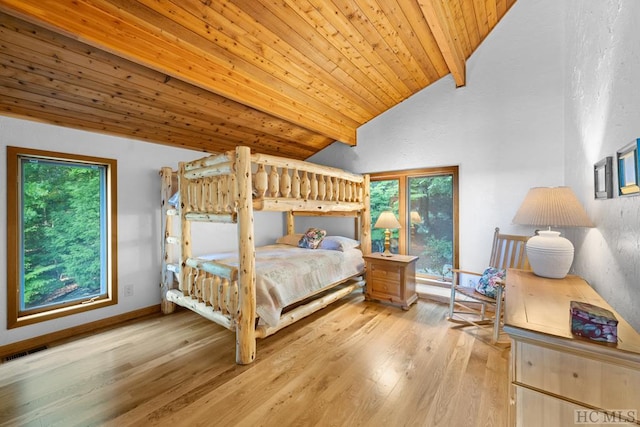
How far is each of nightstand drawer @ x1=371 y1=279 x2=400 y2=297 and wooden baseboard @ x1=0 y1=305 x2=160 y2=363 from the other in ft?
9.02

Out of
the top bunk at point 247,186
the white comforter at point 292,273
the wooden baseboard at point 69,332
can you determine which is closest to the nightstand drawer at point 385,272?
the white comforter at point 292,273

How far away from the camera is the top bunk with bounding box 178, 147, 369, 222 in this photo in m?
2.18

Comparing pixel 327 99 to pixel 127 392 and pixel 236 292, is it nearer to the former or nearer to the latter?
pixel 236 292

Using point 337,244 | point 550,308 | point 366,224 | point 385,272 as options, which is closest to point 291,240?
point 337,244

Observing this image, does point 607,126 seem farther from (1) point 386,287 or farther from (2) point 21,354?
(2) point 21,354

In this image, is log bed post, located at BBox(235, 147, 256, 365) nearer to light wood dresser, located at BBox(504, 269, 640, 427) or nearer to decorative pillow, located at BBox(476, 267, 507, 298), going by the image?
light wood dresser, located at BBox(504, 269, 640, 427)

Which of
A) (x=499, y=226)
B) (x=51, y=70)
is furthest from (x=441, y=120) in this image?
(x=51, y=70)

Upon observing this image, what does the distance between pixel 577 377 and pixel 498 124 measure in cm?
296

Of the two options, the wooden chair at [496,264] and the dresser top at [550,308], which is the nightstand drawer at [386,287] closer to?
the wooden chair at [496,264]

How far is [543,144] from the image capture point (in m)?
2.83

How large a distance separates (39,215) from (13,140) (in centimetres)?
69

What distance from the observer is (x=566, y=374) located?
3.11 feet

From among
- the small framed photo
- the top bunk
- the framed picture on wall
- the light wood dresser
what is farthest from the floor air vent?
the small framed photo

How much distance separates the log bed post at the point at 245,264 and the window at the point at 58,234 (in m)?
1.72
